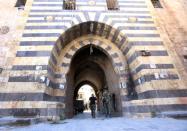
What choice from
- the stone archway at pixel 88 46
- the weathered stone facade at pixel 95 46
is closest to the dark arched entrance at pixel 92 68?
the stone archway at pixel 88 46

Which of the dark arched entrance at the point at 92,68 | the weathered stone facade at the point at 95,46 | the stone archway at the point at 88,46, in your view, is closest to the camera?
the weathered stone facade at the point at 95,46

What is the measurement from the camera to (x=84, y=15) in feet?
26.6

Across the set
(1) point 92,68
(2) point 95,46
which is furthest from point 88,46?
(1) point 92,68

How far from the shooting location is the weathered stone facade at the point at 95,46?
6191 mm

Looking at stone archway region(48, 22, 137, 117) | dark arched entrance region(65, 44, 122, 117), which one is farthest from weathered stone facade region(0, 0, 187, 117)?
dark arched entrance region(65, 44, 122, 117)

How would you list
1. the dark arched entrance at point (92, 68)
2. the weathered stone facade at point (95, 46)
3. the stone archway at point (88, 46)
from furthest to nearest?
1. the dark arched entrance at point (92, 68)
2. the stone archway at point (88, 46)
3. the weathered stone facade at point (95, 46)

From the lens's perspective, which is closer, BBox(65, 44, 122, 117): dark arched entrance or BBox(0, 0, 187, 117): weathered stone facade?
BBox(0, 0, 187, 117): weathered stone facade

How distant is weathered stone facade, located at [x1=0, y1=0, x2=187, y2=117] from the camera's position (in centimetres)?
619

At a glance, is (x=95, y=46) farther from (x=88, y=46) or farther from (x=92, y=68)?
Result: (x=92, y=68)

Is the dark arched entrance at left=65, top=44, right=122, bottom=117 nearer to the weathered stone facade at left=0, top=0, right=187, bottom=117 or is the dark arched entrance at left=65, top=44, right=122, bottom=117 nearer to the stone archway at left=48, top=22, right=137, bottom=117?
the stone archway at left=48, top=22, right=137, bottom=117

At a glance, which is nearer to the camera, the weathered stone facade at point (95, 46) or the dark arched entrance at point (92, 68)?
the weathered stone facade at point (95, 46)

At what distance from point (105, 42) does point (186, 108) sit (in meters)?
5.02

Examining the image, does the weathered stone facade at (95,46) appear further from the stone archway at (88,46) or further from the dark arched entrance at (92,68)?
the dark arched entrance at (92,68)

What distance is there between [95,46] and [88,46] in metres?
0.43
